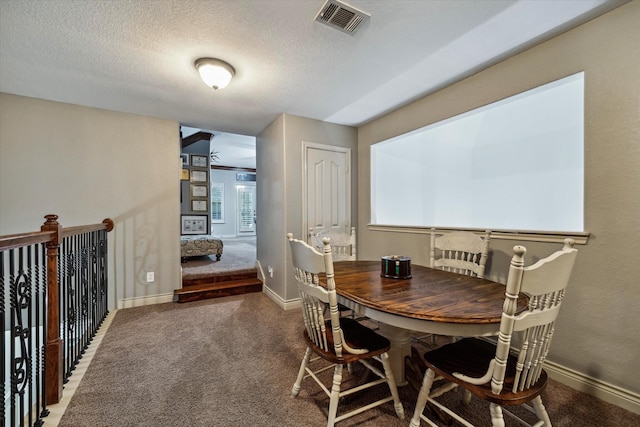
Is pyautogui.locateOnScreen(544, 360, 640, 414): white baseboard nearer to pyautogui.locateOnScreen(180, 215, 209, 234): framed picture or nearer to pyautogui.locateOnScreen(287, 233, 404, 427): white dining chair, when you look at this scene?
pyautogui.locateOnScreen(287, 233, 404, 427): white dining chair

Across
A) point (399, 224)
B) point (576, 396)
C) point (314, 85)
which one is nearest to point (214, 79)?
point (314, 85)

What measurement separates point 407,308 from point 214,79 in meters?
2.31

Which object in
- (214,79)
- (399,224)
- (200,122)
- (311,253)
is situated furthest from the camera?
(200,122)

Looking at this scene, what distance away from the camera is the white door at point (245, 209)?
10430 mm

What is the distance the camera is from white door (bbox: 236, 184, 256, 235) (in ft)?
34.2

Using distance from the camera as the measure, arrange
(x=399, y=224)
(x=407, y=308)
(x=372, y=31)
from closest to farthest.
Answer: (x=407, y=308)
(x=372, y=31)
(x=399, y=224)

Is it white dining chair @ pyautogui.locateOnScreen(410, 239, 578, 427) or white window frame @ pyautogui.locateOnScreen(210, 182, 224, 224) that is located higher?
white window frame @ pyautogui.locateOnScreen(210, 182, 224, 224)

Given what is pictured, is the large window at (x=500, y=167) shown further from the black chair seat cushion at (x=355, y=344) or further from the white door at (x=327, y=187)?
the black chair seat cushion at (x=355, y=344)

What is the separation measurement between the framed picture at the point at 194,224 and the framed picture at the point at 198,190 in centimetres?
59

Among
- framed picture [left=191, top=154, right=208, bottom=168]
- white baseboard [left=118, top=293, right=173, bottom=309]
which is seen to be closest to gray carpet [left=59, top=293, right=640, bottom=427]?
white baseboard [left=118, top=293, right=173, bottom=309]

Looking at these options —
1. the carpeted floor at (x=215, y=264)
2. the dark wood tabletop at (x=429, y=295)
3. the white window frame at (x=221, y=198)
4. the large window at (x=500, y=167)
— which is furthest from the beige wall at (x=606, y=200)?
the white window frame at (x=221, y=198)

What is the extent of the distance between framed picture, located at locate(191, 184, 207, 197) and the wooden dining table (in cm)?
628

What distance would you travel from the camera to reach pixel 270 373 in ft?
6.66

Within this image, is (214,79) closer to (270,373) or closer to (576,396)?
(270,373)
